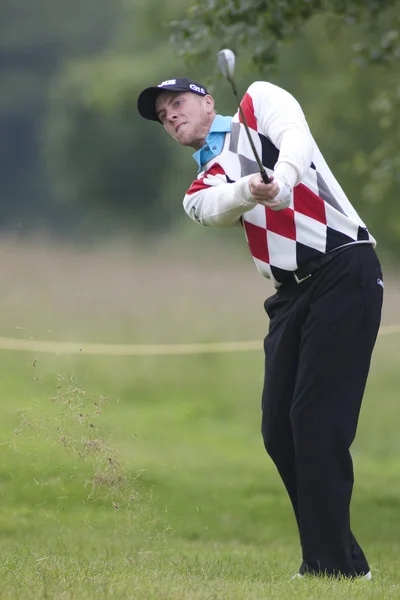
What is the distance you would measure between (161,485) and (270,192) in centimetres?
457

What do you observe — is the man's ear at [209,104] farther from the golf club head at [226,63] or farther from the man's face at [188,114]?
the golf club head at [226,63]

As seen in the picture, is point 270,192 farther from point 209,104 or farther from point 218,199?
point 209,104

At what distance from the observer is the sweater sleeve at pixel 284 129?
4.41 m

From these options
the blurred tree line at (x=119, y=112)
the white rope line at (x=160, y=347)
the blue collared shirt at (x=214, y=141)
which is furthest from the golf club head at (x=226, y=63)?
the blurred tree line at (x=119, y=112)

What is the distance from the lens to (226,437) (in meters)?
10.7

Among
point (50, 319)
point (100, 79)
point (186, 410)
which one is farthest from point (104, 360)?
point (100, 79)

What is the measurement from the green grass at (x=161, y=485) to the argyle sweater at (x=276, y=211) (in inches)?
40.4

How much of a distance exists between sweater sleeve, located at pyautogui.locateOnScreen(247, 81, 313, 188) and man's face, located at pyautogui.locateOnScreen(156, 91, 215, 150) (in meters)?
0.21

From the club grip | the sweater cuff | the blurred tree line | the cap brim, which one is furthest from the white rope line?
the club grip

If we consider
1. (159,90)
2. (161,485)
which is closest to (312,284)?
(159,90)

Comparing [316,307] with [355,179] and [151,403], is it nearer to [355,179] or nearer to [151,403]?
[151,403]

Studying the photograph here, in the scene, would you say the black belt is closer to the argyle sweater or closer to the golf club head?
the argyle sweater

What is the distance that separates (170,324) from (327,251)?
1042 cm

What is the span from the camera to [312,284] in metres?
4.75
